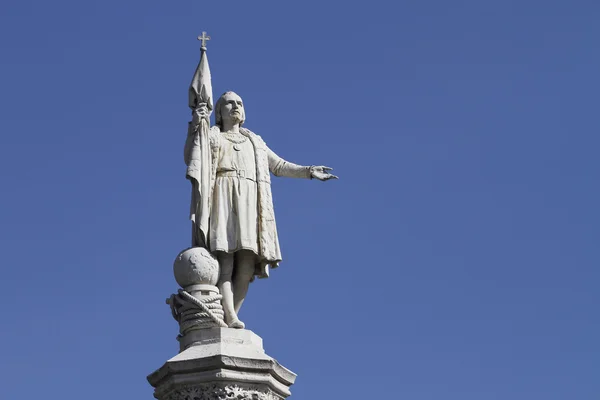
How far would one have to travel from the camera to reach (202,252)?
18562mm

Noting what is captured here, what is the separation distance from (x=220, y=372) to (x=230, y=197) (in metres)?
3.00

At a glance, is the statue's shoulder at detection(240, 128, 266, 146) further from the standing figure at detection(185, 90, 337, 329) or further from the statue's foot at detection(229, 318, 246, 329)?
the statue's foot at detection(229, 318, 246, 329)

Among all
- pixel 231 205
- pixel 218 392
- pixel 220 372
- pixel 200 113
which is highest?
pixel 200 113

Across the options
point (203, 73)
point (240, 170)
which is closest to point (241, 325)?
point (240, 170)

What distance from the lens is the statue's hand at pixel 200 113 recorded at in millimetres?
19469

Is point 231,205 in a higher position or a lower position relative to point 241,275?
higher

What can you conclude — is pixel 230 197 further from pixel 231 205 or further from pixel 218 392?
pixel 218 392

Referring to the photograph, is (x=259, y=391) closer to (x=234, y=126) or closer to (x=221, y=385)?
(x=221, y=385)

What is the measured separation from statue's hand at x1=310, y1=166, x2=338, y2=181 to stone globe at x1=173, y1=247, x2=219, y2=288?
2.57 m

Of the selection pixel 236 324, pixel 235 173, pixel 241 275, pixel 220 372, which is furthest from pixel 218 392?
pixel 235 173

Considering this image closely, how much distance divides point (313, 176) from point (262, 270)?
6.34 feet

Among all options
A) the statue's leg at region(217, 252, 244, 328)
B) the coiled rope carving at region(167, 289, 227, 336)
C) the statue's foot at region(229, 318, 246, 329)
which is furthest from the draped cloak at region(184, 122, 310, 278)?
the statue's foot at region(229, 318, 246, 329)

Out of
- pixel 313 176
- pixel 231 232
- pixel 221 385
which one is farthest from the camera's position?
pixel 313 176

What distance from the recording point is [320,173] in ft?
66.5
